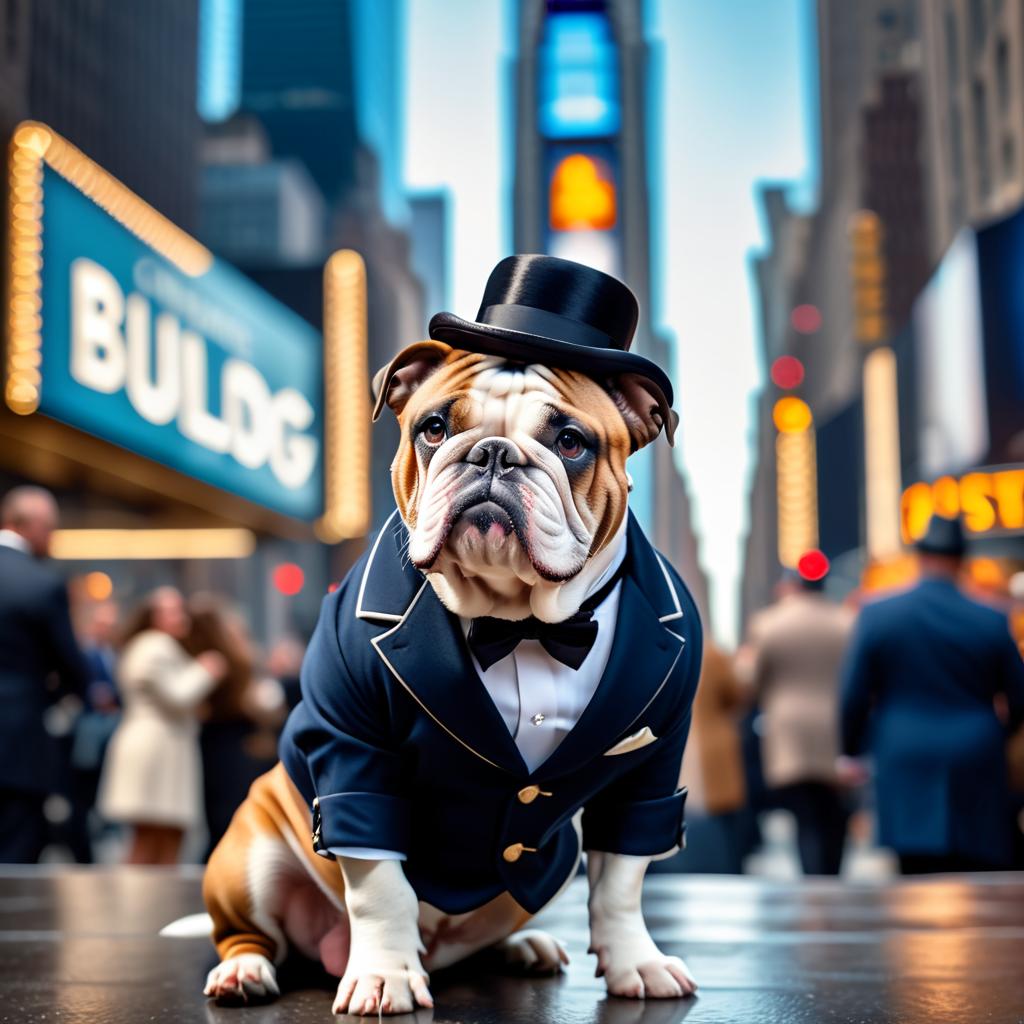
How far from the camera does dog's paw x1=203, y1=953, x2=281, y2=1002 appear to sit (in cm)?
183

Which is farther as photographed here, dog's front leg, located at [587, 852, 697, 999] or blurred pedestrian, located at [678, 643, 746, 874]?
blurred pedestrian, located at [678, 643, 746, 874]

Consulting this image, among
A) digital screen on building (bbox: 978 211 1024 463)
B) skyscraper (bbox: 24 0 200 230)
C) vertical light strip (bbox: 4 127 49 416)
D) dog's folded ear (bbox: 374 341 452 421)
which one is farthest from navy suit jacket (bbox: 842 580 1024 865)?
skyscraper (bbox: 24 0 200 230)

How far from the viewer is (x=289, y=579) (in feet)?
79.5

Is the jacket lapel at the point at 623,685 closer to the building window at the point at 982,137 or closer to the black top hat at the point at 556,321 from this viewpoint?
the black top hat at the point at 556,321

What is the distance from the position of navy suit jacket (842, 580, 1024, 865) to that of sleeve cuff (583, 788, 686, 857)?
2.75 m

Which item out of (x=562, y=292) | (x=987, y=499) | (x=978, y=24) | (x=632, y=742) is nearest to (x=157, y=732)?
(x=632, y=742)

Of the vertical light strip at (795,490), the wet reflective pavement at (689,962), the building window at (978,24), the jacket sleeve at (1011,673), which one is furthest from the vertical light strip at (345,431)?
the wet reflective pavement at (689,962)

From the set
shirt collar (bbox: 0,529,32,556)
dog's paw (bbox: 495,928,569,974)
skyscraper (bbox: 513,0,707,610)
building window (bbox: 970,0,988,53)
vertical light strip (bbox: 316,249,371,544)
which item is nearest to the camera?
dog's paw (bbox: 495,928,569,974)

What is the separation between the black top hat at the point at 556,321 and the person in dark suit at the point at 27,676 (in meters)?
3.62

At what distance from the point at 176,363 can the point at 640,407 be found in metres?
11.8

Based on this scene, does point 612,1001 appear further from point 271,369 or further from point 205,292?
point 271,369

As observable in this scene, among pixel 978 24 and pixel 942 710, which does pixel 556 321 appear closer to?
pixel 942 710

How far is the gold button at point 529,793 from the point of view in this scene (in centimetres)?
179

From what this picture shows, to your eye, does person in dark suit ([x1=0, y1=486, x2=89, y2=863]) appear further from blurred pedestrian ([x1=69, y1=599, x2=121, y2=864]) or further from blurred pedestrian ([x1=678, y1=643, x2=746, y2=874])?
blurred pedestrian ([x1=678, y1=643, x2=746, y2=874])
